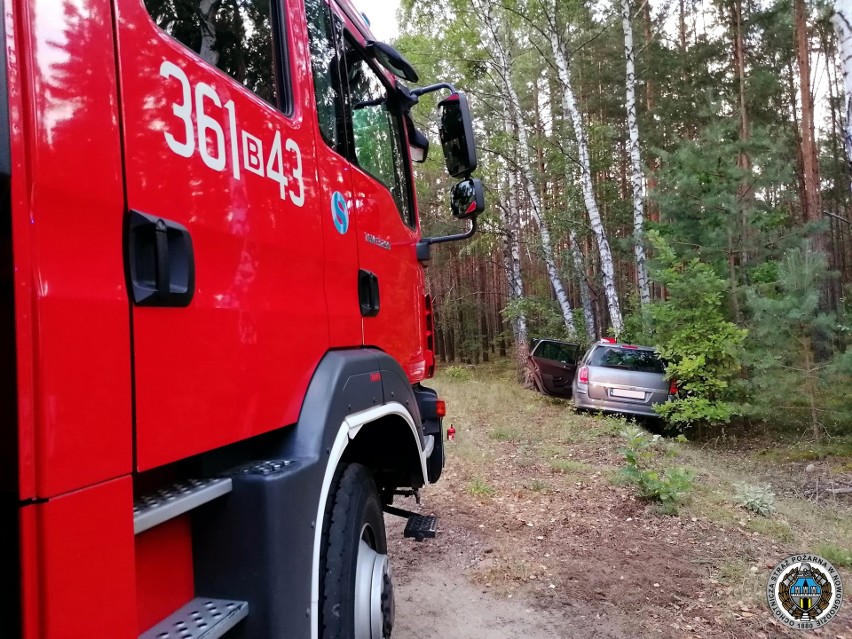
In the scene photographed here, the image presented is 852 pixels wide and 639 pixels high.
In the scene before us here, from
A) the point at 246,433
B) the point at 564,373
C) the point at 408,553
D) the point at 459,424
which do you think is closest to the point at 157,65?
the point at 246,433

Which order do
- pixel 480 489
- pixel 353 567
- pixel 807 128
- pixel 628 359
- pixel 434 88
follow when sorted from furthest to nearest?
pixel 807 128
pixel 628 359
pixel 480 489
pixel 434 88
pixel 353 567

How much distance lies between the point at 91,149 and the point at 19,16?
23 centimetres

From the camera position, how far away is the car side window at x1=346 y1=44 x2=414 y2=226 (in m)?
2.67

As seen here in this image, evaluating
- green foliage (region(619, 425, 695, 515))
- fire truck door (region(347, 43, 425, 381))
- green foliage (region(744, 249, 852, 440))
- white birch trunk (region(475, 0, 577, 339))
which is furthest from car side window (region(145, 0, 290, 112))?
white birch trunk (region(475, 0, 577, 339))

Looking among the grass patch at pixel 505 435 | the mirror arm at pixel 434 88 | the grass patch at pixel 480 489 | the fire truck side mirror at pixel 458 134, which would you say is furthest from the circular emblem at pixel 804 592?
the grass patch at pixel 505 435

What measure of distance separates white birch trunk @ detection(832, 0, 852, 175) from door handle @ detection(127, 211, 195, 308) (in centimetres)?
515

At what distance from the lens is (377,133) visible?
3059mm

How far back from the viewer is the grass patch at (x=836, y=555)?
4.14 m

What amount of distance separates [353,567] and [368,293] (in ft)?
3.58

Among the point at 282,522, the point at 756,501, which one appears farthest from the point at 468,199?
the point at 756,501

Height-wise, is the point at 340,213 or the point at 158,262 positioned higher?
the point at 340,213

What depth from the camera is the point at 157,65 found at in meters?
1.30

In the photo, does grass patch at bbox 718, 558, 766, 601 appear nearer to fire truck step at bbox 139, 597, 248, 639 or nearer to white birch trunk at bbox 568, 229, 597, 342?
fire truck step at bbox 139, 597, 248, 639

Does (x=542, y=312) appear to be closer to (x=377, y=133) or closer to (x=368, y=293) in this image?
(x=377, y=133)
